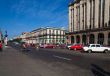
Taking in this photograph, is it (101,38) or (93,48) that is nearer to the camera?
(93,48)

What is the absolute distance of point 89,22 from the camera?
279ft

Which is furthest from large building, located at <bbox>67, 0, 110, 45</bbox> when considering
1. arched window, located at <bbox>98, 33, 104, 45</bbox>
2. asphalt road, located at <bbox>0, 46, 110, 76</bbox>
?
asphalt road, located at <bbox>0, 46, 110, 76</bbox>

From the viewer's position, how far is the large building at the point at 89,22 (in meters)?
72.9

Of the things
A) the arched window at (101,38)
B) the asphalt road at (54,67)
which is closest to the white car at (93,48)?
the asphalt road at (54,67)

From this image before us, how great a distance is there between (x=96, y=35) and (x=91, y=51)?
34.2m

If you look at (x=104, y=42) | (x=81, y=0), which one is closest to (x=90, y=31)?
(x=104, y=42)

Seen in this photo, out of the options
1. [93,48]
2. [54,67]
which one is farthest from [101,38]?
[54,67]

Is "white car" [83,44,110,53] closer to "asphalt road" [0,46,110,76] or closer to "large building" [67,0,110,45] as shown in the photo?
"asphalt road" [0,46,110,76]

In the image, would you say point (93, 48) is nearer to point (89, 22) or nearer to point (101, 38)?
point (101, 38)

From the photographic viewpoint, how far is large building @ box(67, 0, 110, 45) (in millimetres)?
72875

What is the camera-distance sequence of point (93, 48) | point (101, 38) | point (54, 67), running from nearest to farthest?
point (54, 67) → point (93, 48) → point (101, 38)

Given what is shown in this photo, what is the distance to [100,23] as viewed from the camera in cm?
7681

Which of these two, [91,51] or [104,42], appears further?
[104,42]

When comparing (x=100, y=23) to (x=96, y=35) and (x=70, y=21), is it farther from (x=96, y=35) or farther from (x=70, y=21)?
(x=70, y=21)
